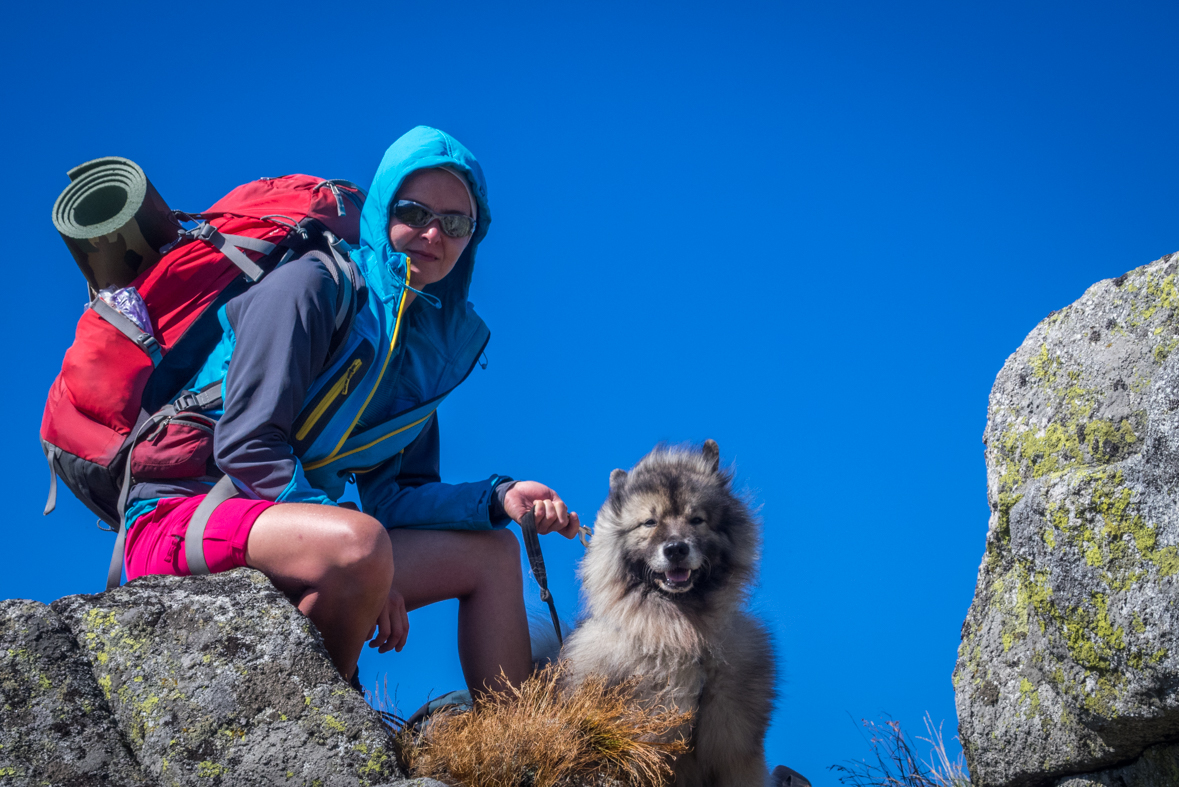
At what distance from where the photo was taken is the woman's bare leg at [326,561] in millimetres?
3344

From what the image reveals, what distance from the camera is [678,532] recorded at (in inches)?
192

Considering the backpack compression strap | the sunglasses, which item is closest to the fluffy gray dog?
the sunglasses

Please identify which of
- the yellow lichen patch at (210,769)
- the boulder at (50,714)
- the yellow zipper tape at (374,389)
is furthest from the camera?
the yellow zipper tape at (374,389)

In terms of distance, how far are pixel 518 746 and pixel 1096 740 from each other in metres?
2.07

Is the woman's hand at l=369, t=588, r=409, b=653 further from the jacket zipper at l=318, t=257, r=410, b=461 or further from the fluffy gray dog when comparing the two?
the fluffy gray dog

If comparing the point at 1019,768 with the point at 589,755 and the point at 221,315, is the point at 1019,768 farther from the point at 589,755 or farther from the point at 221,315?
the point at 221,315

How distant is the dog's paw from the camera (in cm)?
517

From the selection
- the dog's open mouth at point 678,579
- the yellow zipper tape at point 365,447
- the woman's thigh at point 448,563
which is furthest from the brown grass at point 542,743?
the yellow zipper tape at point 365,447

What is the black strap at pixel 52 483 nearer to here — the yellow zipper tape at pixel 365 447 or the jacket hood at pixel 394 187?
the yellow zipper tape at pixel 365 447

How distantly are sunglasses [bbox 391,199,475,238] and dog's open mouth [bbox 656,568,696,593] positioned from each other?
6.96 ft

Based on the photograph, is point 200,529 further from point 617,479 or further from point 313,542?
point 617,479

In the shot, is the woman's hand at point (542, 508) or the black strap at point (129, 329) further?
the woman's hand at point (542, 508)

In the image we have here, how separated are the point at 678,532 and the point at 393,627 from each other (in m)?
1.63

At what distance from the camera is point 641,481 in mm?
5023
